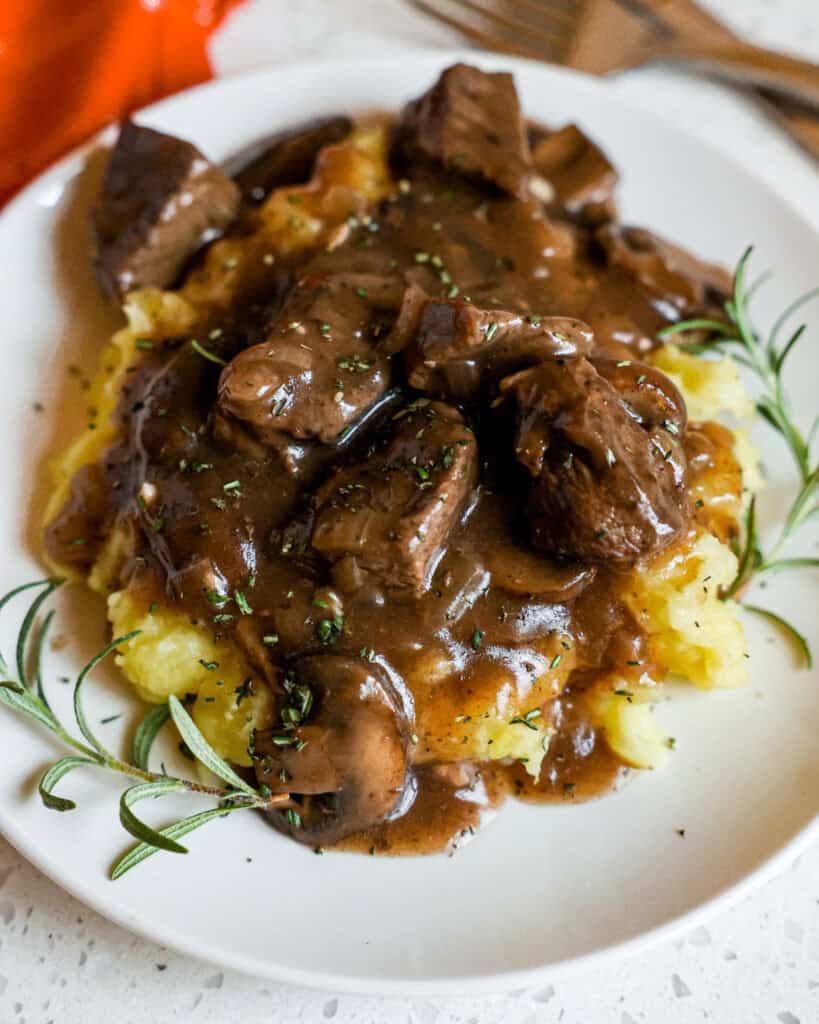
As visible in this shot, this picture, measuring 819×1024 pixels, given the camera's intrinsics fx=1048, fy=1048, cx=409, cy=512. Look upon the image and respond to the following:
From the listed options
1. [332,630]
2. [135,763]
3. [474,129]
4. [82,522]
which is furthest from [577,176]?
[135,763]

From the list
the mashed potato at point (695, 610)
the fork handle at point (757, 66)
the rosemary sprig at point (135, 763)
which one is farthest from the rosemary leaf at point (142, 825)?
the fork handle at point (757, 66)

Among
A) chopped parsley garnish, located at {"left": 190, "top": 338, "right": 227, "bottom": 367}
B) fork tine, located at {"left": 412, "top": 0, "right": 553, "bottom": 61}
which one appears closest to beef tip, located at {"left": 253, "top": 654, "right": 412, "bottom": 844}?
chopped parsley garnish, located at {"left": 190, "top": 338, "right": 227, "bottom": 367}

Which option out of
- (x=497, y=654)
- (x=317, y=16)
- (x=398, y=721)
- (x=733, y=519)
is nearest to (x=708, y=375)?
(x=733, y=519)

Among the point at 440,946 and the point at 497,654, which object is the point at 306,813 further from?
the point at 497,654

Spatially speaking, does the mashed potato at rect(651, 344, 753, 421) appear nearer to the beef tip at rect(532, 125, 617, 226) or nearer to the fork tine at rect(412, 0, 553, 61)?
the beef tip at rect(532, 125, 617, 226)

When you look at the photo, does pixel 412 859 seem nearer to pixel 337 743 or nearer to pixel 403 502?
pixel 337 743

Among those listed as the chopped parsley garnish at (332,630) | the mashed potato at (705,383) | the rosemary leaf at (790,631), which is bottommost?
the chopped parsley garnish at (332,630)

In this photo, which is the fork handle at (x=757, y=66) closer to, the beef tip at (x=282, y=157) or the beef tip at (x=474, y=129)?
the beef tip at (x=474, y=129)
